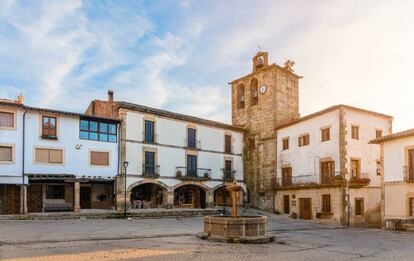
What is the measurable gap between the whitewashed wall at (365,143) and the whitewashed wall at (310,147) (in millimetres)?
824

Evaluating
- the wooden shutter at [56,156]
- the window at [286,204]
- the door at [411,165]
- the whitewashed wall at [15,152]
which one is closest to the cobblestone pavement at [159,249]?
the door at [411,165]

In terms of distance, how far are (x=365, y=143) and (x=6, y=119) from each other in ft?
79.4

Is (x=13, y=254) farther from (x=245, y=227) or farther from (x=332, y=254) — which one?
(x=332, y=254)

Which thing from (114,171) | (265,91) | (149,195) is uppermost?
(265,91)

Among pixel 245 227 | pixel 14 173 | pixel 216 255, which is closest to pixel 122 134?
pixel 14 173

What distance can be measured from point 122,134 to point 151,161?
3.38m

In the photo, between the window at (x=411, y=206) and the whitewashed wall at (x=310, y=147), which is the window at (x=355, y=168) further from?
the window at (x=411, y=206)

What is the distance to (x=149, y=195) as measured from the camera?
33531 millimetres

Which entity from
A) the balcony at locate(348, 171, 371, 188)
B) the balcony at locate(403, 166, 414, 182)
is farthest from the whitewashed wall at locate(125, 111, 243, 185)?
the balcony at locate(403, 166, 414, 182)

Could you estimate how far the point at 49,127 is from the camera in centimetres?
2623

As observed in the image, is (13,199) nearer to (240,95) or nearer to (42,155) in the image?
(42,155)

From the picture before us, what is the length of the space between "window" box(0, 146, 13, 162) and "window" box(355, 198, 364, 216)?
22815 mm

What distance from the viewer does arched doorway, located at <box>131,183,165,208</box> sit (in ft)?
107

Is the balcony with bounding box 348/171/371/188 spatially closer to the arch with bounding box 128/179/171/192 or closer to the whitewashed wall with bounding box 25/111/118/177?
the arch with bounding box 128/179/171/192
